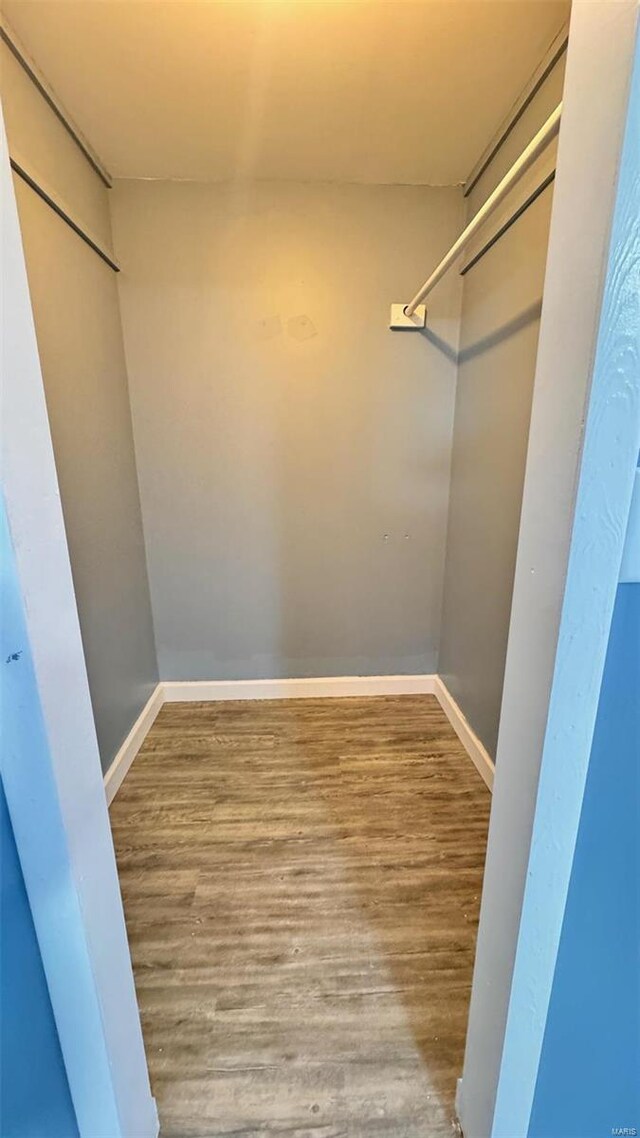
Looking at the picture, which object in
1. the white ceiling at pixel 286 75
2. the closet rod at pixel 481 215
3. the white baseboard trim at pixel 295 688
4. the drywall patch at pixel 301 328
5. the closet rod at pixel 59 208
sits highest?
the white ceiling at pixel 286 75

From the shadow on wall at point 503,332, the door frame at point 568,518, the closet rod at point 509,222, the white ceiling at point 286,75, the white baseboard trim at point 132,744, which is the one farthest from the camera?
the white baseboard trim at point 132,744

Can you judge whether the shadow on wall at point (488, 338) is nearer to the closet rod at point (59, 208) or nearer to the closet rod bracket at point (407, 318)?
the closet rod bracket at point (407, 318)

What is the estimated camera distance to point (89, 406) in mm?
1683

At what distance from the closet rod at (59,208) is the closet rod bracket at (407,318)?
1.20 meters

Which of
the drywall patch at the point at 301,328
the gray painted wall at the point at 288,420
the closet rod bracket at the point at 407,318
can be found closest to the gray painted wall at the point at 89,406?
the gray painted wall at the point at 288,420

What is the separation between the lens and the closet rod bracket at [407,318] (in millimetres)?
2014

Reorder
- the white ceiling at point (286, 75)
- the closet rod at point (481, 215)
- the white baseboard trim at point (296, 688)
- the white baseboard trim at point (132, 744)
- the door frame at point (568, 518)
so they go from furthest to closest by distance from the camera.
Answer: the white baseboard trim at point (296, 688), the white baseboard trim at point (132, 744), the white ceiling at point (286, 75), the closet rod at point (481, 215), the door frame at point (568, 518)

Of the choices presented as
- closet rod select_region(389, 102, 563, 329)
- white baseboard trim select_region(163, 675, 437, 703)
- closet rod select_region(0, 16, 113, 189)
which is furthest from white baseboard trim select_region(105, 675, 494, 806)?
closet rod select_region(0, 16, 113, 189)

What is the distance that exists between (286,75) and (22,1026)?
7.35ft

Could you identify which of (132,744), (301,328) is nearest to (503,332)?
(301,328)

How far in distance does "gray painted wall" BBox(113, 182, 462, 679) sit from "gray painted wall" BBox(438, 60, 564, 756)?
160 mm

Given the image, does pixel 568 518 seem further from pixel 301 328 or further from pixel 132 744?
pixel 132 744

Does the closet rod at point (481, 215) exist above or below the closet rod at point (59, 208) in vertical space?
below

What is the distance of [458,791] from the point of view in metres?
1.76
